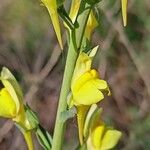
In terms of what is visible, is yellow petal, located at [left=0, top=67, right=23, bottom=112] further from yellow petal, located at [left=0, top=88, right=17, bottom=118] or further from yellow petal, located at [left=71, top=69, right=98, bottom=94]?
yellow petal, located at [left=71, top=69, right=98, bottom=94]

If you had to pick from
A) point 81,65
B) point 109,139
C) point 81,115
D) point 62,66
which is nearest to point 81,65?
point 81,65

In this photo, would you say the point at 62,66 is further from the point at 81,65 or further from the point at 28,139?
the point at 81,65

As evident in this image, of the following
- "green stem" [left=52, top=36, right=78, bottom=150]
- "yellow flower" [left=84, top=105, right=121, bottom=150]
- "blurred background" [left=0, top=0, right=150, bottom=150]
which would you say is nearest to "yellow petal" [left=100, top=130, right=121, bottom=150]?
"yellow flower" [left=84, top=105, right=121, bottom=150]

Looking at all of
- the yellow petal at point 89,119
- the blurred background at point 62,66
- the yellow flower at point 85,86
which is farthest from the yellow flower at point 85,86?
the blurred background at point 62,66

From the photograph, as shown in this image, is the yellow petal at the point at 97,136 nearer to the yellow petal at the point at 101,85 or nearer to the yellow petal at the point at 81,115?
the yellow petal at the point at 81,115

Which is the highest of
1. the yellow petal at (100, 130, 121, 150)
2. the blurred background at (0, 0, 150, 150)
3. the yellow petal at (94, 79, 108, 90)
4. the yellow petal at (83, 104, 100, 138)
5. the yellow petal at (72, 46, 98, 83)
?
the yellow petal at (72, 46, 98, 83)

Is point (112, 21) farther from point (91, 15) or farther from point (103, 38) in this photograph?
point (91, 15)

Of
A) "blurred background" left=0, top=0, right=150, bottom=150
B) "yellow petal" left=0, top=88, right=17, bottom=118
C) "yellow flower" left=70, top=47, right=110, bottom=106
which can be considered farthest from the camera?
"blurred background" left=0, top=0, right=150, bottom=150
